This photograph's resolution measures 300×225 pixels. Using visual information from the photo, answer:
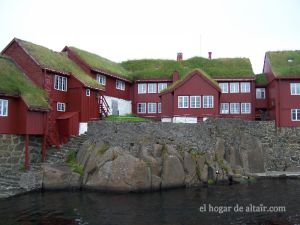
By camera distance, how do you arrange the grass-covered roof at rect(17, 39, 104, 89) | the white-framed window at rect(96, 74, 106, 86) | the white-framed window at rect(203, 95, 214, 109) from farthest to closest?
the white-framed window at rect(96, 74, 106, 86), the white-framed window at rect(203, 95, 214, 109), the grass-covered roof at rect(17, 39, 104, 89)

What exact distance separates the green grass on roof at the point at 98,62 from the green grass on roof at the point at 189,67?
2.76 m

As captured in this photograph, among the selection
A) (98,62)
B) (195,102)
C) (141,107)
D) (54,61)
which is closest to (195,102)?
(195,102)

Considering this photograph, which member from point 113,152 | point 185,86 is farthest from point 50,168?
point 185,86

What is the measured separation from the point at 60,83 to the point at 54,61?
8.67 feet

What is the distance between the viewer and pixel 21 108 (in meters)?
35.8

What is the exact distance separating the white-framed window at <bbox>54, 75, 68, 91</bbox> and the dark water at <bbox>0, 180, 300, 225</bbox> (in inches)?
505

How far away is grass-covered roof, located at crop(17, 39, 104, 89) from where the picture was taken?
39969 mm

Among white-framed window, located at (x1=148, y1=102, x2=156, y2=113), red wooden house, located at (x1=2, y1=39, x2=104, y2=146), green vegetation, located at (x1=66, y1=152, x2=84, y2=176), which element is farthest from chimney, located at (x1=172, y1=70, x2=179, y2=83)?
green vegetation, located at (x1=66, y1=152, x2=84, y2=176)

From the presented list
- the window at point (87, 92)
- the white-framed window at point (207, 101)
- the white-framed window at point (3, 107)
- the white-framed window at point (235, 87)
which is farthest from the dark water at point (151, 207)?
the white-framed window at point (235, 87)

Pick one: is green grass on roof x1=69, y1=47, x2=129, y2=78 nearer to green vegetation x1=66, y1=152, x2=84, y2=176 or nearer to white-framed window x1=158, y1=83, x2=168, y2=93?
white-framed window x1=158, y1=83, x2=168, y2=93

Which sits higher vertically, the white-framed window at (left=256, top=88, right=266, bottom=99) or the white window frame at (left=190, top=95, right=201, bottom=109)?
the white-framed window at (left=256, top=88, right=266, bottom=99)

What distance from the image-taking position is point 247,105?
53.8 metres

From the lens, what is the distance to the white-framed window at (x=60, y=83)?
4072cm

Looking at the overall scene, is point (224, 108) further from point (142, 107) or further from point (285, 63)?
point (142, 107)
